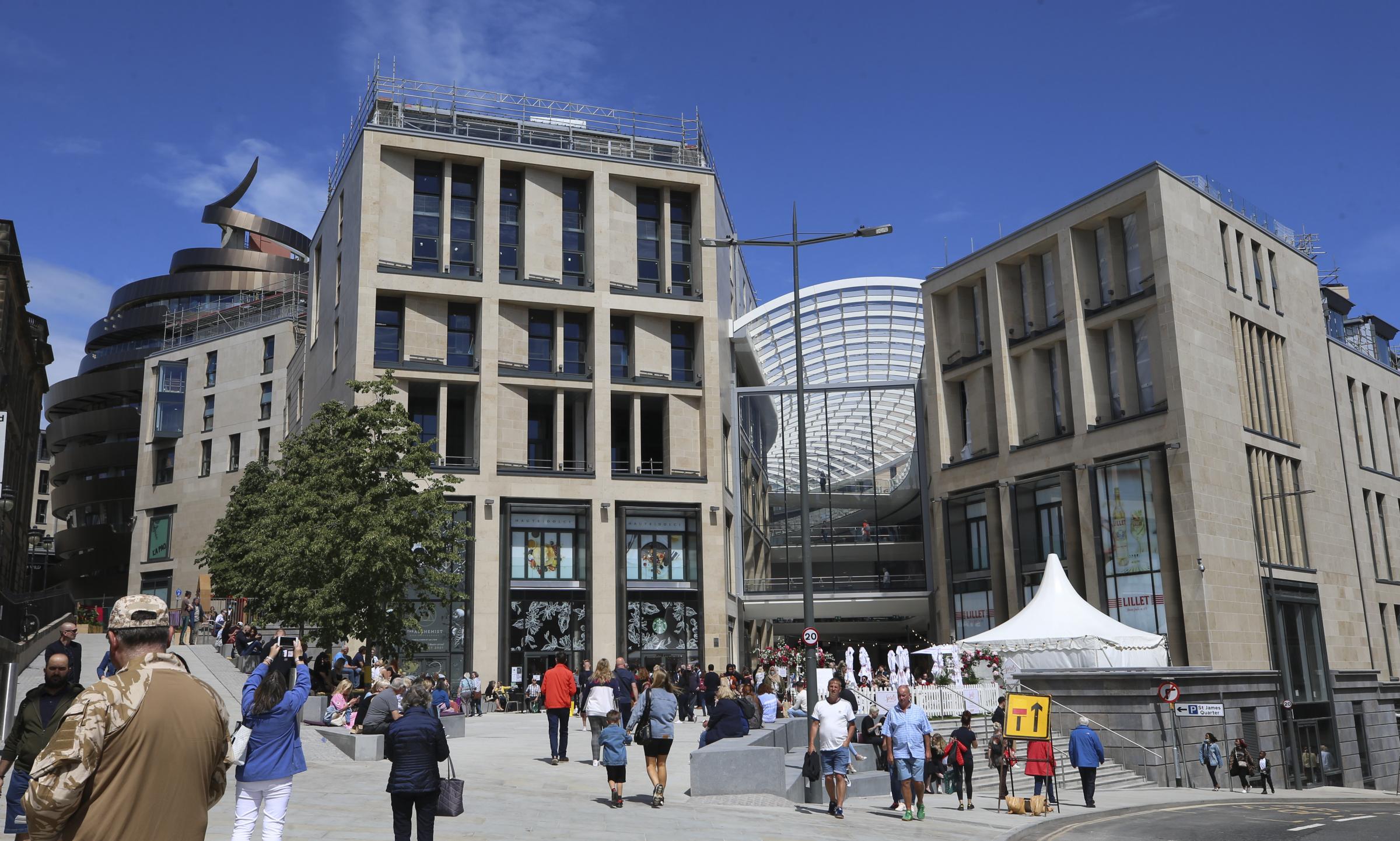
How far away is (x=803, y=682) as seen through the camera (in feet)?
118

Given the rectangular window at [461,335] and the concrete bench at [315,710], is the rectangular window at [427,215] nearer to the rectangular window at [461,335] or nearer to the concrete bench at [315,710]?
the rectangular window at [461,335]

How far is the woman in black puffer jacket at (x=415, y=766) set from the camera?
9484 mm

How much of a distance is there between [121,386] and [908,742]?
8684cm

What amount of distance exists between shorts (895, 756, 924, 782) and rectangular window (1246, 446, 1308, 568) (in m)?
30.3

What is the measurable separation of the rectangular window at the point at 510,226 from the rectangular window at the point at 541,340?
1897 millimetres

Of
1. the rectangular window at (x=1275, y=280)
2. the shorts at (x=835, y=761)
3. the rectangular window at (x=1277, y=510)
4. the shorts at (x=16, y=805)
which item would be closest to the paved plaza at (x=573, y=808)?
the shorts at (x=835, y=761)

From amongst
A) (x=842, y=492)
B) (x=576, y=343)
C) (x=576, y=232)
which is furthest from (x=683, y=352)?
(x=842, y=492)

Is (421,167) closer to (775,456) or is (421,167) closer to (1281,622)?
(775,456)

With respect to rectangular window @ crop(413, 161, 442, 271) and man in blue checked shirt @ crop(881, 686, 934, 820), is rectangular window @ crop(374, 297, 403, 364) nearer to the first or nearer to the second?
rectangular window @ crop(413, 161, 442, 271)

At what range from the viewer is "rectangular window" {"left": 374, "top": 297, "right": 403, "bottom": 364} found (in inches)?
1750

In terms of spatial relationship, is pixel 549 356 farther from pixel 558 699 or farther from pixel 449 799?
pixel 449 799

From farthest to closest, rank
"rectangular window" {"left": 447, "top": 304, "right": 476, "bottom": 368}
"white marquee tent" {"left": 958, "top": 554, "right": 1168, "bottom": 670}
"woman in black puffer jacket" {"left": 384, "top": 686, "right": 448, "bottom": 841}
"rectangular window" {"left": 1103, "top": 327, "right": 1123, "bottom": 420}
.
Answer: "rectangular window" {"left": 447, "top": 304, "right": 476, "bottom": 368}, "rectangular window" {"left": 1103, "top": 327, "right": 1123, "bottom": 420}, "white marquee tent" {"left": 958, "top": 554, "right": 1168, "bottom": 670}, "woman in black puffer jacket" {"left": 384, "top": 686, "right": 448, "bottom": 841}

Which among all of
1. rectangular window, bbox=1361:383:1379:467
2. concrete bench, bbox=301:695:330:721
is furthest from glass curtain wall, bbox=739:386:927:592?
concrete bench, bbox=301:695:330:721

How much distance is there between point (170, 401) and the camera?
237 feet
